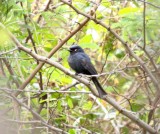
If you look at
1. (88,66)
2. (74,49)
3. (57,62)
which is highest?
(74,49)

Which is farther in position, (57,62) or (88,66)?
(88,66)

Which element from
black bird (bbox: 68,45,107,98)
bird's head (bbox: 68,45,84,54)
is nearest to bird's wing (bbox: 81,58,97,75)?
black bird (bbox: 68,45,107,98)

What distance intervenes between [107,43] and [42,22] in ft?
3.76

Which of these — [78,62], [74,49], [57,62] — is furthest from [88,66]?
[57,62]

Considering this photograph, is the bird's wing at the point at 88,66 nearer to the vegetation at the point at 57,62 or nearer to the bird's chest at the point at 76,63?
the bird's chest at the point at 76,63

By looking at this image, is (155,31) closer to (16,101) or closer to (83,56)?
(83,56)

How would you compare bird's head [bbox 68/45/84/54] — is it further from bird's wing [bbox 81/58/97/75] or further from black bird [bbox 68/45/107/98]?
bird's wing [bbox 81/58/97/75]

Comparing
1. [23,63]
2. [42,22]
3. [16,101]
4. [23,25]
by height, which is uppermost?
[42,22]

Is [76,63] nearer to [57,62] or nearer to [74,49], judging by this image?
[74,49]

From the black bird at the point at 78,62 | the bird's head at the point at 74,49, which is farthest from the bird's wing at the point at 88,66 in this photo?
the bird's head at the point at 74,49

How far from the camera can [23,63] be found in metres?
4.20

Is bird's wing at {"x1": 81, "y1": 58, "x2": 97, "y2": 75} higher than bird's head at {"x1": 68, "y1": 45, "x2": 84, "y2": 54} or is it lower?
lower

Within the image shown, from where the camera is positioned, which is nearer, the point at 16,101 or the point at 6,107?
the point at 16,101

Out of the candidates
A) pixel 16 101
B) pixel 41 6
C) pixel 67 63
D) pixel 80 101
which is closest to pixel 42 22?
pixel 41 6
